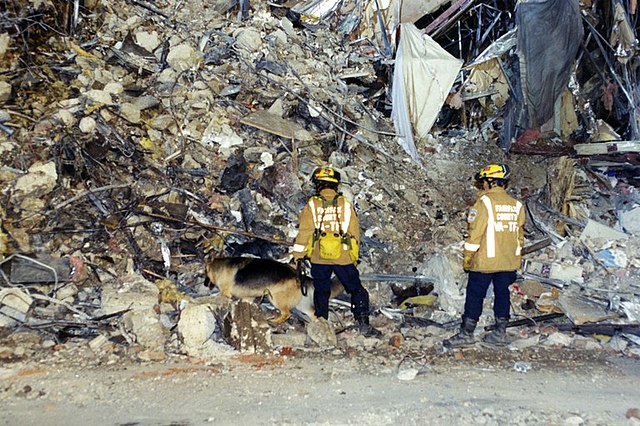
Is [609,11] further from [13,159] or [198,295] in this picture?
[13,159]

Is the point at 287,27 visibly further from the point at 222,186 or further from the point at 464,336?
the point at 464,336

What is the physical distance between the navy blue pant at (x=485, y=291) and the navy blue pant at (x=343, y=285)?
98 centimetres

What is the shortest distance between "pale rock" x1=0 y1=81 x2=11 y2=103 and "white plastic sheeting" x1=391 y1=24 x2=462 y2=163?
5.53 meters

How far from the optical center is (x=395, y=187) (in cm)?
738

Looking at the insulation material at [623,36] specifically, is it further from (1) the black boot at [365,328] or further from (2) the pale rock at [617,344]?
(1) the black boot at [365,328]

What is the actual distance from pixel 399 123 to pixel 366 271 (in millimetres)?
3185

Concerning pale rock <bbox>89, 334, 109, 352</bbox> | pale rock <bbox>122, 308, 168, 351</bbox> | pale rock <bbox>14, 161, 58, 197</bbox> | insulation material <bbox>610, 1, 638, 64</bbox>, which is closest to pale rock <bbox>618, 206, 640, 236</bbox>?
insulation material <bbox>610, 1, 638, 64</bbox>

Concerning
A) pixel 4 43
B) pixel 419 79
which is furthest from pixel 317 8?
pixel 4 43

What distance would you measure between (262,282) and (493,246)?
7.13 feet

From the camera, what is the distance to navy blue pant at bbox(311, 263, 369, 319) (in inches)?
187

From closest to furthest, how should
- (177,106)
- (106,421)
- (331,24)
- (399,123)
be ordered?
(106,421), (177,106), (399,123), (331,24)

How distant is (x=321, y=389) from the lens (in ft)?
12.3

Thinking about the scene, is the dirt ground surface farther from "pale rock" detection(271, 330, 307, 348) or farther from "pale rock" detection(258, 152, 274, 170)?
"pale rock" detection(258, 152, 274, 170)

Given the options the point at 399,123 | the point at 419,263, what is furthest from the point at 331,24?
the point at 419,263
